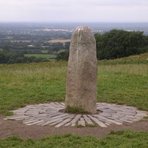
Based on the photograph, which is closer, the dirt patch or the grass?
the grass

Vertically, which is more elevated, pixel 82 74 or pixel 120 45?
pixel 82 74

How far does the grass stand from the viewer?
8500 millimetres

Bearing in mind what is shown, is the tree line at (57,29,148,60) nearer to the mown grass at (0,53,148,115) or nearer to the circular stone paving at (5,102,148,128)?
the mown grass at (0,53,148,115)

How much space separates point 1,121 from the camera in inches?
425

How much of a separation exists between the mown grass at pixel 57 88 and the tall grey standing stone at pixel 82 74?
186 cm

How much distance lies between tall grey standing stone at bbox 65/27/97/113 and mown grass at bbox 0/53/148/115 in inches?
73.1

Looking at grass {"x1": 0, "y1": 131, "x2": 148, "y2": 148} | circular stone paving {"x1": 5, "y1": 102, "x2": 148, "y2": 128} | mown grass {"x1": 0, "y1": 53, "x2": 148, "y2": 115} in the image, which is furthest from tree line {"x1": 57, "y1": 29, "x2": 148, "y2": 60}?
grass {"x1": 0, "y1": 131, "x2": 148, "y2": 148}

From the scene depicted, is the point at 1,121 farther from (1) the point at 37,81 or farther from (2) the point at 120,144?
(1) the point at 37,81

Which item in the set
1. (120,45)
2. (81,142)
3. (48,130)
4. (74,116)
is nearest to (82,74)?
(74,116)

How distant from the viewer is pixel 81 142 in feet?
28.6

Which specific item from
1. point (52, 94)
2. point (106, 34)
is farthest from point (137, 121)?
point (106, 34)

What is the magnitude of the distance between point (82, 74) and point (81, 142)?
10.5 feet

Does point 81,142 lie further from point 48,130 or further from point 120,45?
point 120,45

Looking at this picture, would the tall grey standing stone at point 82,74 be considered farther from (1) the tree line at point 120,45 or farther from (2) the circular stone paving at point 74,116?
(1) the tree line at point 120,45
